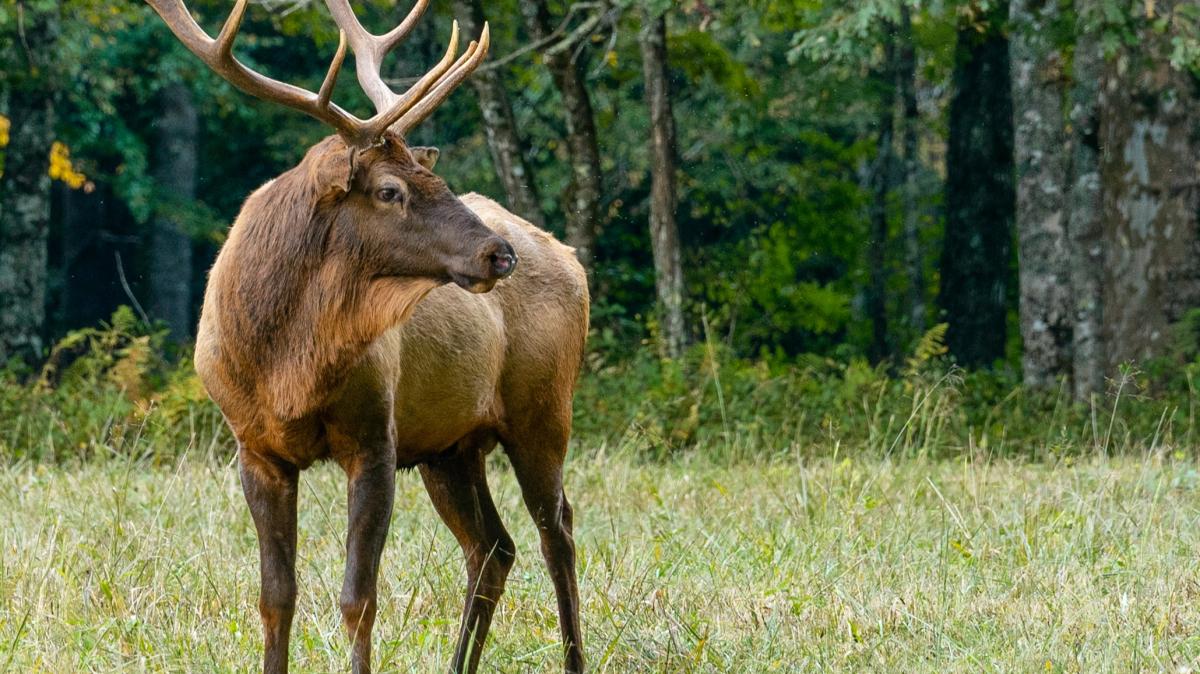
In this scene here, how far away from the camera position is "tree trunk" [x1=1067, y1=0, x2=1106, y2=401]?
13781 millimetres

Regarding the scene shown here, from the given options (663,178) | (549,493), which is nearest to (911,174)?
(663,178)

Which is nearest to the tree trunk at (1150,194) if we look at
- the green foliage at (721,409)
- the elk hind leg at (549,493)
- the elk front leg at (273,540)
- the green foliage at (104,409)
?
the green foliage at (721,409)

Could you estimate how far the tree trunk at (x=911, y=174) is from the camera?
22.3 meters

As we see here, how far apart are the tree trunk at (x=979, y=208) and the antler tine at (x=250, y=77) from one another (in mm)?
14803

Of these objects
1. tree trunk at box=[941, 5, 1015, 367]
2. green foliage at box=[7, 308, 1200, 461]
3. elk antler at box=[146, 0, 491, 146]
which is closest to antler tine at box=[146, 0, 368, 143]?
elk antler at box=[146, 0, 491, 146]

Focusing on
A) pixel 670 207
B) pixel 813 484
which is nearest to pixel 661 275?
pixel 670 207

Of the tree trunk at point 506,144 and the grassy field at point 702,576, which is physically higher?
the tree trunk at point 506,144

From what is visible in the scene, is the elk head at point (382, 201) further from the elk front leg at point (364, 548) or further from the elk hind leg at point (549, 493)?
the elk hind leg at point (549, 493)

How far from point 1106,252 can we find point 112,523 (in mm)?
9126

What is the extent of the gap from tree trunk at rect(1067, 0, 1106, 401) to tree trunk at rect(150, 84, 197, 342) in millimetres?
14540

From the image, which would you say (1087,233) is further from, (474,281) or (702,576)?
(474,281)

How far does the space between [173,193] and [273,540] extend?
20.7m

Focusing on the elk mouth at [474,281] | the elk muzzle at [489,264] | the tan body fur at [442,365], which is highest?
the elk muzzle at [489,264]

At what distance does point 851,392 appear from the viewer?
38.7 feet
